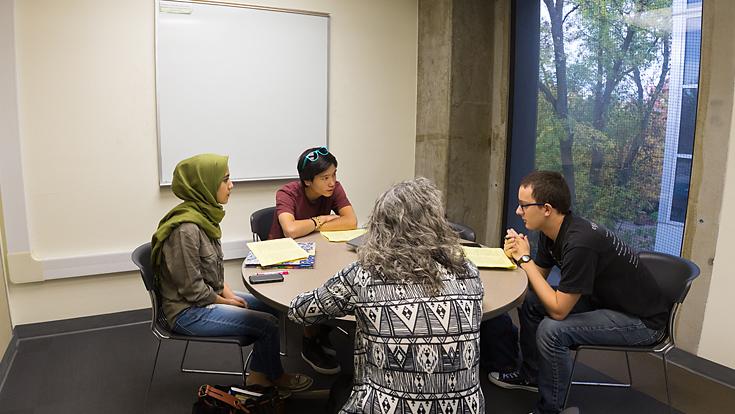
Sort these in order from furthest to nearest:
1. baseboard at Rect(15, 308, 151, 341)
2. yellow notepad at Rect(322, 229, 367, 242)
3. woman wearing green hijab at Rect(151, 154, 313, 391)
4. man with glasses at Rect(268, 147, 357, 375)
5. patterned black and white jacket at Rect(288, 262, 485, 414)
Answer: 1. baseboard at Rect(15, 308, 151, 341)
2. man with glasses at Rect(268, 147, 357, 375)
3. yellow notepad at Rect(322, 229, 367, 242)
4. woman wearing green hijab at Rect(151, 154, 313, 391)
5. patterned black and white jacket at Rect(288, 262, 485, 414)

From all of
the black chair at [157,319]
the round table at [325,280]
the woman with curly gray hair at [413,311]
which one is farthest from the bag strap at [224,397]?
the woman with curly gray hair at [413,311]

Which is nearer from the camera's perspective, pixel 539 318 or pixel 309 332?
pixel 539 318

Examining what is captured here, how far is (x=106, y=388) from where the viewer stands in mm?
2818

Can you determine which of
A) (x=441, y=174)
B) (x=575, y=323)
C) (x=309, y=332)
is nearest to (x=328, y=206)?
(x=309, y=332)

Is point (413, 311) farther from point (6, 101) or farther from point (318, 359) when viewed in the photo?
point (6, 101)

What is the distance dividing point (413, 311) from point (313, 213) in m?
1.88

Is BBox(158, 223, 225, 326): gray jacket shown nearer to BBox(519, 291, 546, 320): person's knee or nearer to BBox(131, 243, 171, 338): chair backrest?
BBox(131, 243, 171, 338): chair backrest

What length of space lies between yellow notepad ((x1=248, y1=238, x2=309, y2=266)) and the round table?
→ 0.25 feet

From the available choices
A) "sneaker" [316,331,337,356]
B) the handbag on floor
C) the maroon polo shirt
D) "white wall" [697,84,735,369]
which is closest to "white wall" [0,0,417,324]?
the maroon polo shirt

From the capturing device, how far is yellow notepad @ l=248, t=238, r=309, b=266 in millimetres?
2422

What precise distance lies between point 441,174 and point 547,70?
110 cm

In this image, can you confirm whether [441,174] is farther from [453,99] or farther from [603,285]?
[603,285]

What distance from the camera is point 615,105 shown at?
135 inches

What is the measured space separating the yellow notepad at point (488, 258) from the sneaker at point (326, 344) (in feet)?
3.42
